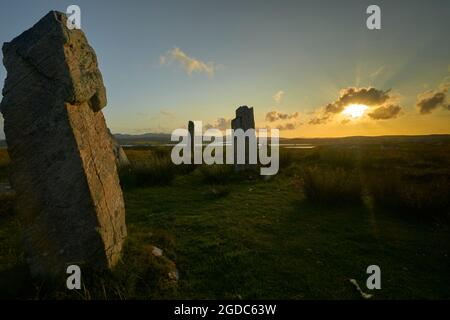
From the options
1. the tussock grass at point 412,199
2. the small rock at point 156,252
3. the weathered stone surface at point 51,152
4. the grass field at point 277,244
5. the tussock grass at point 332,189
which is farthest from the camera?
the tussock grass at point 332,189

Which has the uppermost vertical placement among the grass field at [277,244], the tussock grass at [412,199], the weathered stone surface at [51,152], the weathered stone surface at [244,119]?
the weathered stone surface at [244,119]

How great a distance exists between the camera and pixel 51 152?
357 centimetres

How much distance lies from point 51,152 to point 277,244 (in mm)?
3890

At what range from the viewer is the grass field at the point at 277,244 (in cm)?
371

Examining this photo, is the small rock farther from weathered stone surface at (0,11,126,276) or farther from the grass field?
weathered stone surface at (0,11,126,276)

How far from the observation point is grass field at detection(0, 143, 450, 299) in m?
3.71

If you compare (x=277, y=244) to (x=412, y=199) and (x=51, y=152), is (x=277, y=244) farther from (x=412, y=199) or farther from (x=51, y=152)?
(x=412, y=199)

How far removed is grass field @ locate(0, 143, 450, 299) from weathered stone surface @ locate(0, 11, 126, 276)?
1.57 feet

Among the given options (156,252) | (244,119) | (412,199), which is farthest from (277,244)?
(244,119)

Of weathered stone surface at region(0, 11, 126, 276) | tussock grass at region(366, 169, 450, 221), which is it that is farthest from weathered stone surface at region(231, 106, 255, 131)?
weathered stone surface at region(0, 11, 126, 276)

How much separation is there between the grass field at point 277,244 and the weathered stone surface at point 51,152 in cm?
48

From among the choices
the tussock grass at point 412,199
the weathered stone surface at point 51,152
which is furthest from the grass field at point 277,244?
the weathered stone surface at point 51,152

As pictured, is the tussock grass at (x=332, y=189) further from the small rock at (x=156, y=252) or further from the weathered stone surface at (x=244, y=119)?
the weathered stone surface at (x=244, y=119)
